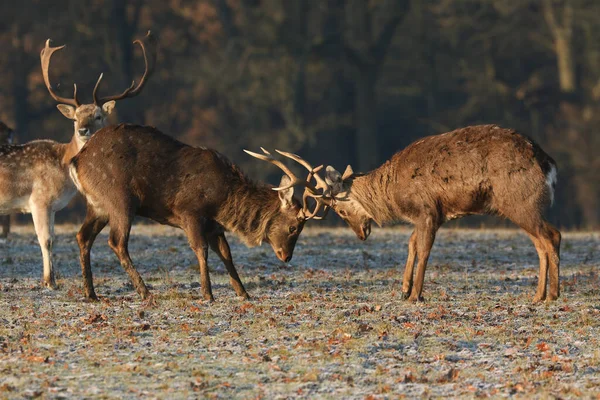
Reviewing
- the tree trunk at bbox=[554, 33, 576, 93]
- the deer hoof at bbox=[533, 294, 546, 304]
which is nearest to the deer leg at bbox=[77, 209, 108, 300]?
the deer hoof at bbox=[533, 294, 546, 304]

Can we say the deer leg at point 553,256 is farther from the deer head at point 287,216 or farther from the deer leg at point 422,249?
the deer head at point 287,216

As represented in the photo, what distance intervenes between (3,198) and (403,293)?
469 cm

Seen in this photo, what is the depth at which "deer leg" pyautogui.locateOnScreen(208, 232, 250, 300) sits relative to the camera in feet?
44.0

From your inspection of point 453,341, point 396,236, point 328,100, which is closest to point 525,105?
point 328,100

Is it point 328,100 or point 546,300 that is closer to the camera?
point 546,300

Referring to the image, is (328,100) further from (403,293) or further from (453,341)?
(453,341)

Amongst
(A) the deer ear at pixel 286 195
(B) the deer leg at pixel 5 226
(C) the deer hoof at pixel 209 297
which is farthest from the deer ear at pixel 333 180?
(B) the deer leg at pixel 5 226

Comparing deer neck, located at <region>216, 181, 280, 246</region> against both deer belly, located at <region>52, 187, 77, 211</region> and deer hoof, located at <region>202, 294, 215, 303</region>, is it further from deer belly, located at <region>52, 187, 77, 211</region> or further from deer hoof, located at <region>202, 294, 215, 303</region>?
deer belly, located at <region>52, 187, 77, 211</region>

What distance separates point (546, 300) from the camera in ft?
42.3

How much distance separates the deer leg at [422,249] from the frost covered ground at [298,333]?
27cm

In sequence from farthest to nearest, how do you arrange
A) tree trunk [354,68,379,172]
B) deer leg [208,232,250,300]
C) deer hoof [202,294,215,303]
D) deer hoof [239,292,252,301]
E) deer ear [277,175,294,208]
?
tree trunk [354,68,379,172] < deer ear [277,175,294,208] < deer leg [208,232,250,300] < deer hoof [239,292,252,301] < deer hoof [202,294,215,303]

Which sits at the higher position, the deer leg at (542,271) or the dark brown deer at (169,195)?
the dark brown deer at (169,195)

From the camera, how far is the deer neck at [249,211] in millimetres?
Result: 13414

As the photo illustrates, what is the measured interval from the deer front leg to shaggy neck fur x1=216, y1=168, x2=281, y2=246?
359 mm
